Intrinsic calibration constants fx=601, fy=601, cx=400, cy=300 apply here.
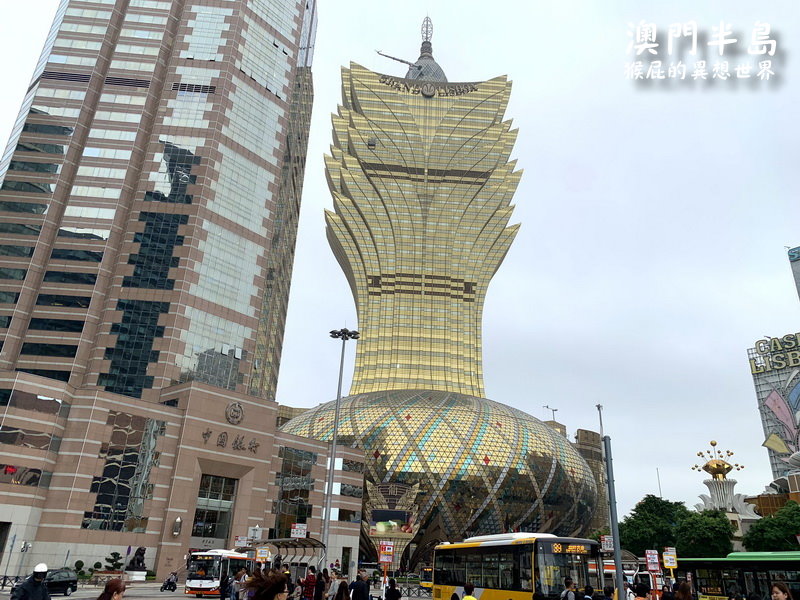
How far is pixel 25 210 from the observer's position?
7219 centimetres

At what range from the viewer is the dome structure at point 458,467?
89000 millimetres

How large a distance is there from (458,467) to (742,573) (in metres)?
63.0

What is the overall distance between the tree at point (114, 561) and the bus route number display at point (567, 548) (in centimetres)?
3817

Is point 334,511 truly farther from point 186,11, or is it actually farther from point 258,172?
point 186,11

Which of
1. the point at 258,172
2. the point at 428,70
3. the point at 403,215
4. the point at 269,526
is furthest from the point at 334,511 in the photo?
the point at 428,70

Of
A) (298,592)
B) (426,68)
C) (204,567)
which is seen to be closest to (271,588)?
(298,592)

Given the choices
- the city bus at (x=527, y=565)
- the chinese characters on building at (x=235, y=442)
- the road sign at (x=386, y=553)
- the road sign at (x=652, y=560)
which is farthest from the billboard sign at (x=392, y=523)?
the city bus at (x=527, y=565)

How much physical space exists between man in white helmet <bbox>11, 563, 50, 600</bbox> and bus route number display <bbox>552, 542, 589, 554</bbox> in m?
20.0

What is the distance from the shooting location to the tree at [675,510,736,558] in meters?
67.7

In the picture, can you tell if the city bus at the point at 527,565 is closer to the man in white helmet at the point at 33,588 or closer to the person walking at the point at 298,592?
the person walking at the point at 298,592

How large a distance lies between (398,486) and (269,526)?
29.1 metres

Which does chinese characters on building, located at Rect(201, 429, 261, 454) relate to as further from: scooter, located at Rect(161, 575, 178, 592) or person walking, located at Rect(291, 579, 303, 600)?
person walking, located at Rect(291, 579, 303, 600)

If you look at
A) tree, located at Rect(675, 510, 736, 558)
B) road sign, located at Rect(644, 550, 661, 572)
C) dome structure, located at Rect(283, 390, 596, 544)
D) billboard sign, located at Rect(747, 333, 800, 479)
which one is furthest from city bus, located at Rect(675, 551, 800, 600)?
billboard sign, located at Rect(747, 333, 800, 479)

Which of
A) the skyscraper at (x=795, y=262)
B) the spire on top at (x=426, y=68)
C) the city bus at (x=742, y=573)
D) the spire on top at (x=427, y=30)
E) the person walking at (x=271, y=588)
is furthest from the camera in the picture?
the spire on top at (x=427, y=30)
